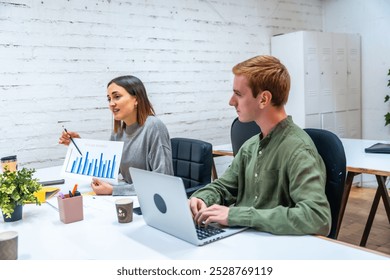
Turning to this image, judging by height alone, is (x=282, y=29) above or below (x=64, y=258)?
above

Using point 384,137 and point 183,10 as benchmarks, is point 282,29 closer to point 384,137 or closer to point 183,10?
point 183,10

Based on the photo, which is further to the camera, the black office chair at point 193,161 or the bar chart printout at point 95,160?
the black office chair at point 193,161

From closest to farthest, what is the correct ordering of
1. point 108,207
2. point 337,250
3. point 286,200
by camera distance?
point 337,250 < point 286,200 < point 108,207

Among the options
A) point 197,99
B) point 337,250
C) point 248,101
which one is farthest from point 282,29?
point 337,250

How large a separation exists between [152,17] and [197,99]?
0.92 metres

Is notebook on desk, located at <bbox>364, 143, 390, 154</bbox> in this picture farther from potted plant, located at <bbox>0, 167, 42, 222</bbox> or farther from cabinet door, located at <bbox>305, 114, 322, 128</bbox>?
potted plant, located at <bbox>0, 167, 42, 222</bbox>

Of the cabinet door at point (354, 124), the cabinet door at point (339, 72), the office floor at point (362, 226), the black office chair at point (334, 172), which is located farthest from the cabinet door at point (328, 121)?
the black office chair at point (334, 172)

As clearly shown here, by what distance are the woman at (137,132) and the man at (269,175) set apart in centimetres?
56

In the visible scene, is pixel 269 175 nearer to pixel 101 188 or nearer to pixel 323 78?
pixel 101 188

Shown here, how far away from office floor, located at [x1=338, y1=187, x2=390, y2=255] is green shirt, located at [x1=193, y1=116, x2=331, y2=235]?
5.86 ft

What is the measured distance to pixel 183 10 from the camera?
12.5ft

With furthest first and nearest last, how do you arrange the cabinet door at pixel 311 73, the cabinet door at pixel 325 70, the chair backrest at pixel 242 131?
the cabinet door at pixel 325 70 → the cabinet door at pixel 311 73 → the chair backrest at pixel 242 131

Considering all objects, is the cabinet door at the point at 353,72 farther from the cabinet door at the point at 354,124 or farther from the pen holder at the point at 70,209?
the pen holder at the point at 70,209

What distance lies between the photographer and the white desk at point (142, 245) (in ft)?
3.48
